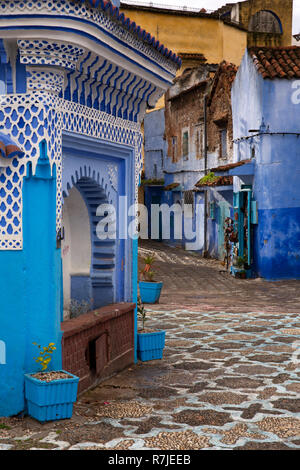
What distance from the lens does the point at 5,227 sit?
5.91 meters

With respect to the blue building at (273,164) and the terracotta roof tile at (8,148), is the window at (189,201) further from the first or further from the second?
the terracotta roof tile at (8,148)

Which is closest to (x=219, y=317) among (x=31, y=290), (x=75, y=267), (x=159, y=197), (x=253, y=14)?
(x=75, y=267)

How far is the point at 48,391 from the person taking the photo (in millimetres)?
5586

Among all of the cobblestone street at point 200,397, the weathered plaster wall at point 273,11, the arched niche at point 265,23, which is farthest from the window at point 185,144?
the cobblestone street at point 200,397

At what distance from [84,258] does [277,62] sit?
11.9 meters

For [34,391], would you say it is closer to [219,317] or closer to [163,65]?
[163,65]

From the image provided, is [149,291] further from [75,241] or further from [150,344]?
[75,241]

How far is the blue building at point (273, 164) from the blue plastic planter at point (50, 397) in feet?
41.2

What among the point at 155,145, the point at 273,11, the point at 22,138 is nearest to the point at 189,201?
the point at 155,145

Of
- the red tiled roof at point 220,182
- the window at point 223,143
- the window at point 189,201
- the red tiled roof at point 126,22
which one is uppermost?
the window at point 223,143

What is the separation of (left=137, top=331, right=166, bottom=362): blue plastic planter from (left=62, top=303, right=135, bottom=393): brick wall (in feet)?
0.73

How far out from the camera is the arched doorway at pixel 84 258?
25.7 feet

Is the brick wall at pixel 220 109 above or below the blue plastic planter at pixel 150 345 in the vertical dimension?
above
